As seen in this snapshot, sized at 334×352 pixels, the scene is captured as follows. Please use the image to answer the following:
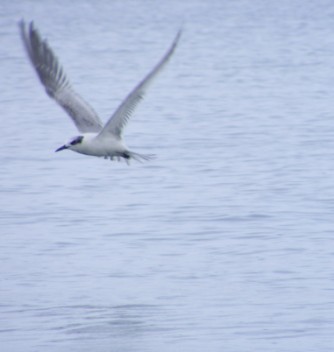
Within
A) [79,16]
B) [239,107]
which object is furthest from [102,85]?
[79,16]

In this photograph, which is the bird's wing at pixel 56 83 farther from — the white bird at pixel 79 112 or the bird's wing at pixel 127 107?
the bird's wing at pixel 127 107

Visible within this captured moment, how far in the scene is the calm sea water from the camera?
427 inches

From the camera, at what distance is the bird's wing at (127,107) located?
417 inches

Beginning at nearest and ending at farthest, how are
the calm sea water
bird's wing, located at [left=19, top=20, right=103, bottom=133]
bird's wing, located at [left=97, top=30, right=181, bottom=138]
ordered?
bird's wing, located at [left=97, top=30, right=181, bottom=138] → the calm sea water → bird's wing, located at [left=19, top=20, right=103, bottom=133]

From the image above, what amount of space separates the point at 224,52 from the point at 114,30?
13641 millimetres

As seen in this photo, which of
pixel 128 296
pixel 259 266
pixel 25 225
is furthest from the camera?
pixel 25 225

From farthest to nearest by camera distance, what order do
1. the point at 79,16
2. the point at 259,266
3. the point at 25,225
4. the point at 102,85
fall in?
the point at 79,16, the point at 102,85, the point at 25,225, the point at 259,266

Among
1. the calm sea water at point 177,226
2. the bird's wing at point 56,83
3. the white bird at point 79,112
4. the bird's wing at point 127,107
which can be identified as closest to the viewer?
the bird's wing at point 127,107

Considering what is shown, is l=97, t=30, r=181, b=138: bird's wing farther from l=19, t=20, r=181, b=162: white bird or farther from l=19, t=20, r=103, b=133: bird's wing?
l=19, t=20, r=103, b=133: bird's wing

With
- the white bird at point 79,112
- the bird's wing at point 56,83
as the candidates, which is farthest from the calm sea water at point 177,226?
the bird's wing at point 56,83

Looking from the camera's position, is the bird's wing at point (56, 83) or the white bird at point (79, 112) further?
the bird's wing at point (56, 83)

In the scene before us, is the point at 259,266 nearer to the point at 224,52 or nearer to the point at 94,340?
the point at 94,340

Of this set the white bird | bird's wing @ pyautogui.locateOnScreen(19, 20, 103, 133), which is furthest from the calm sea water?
bird's wing @ pyautogui.locateOnScreen(19, 20, 103, 133)

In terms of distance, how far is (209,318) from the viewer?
1098 centimetres
